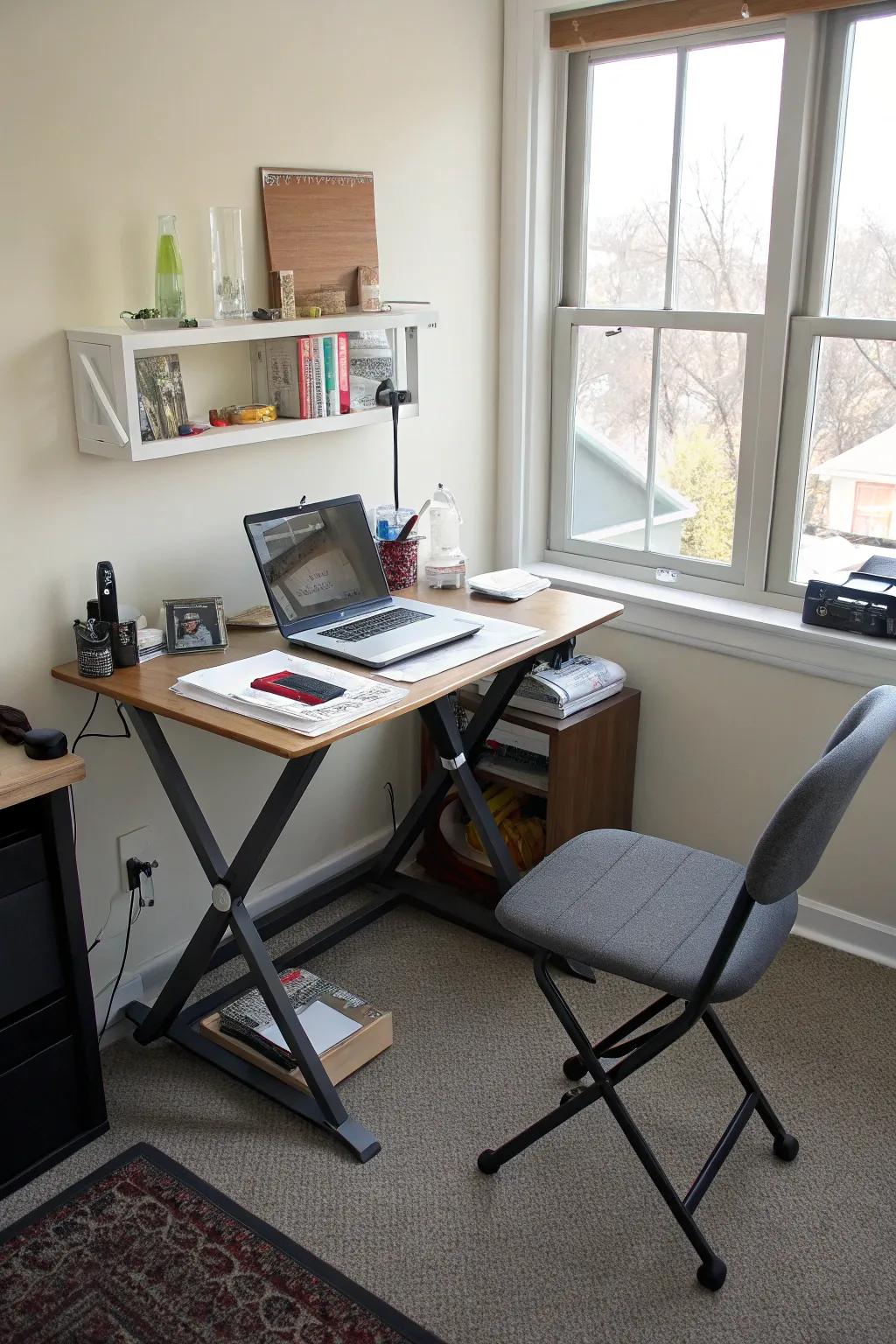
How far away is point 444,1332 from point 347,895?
1365 mm

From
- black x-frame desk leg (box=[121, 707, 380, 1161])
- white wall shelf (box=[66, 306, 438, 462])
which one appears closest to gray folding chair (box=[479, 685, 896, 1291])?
black x-frame desk leg (box=[121, 707, 380, 1161])

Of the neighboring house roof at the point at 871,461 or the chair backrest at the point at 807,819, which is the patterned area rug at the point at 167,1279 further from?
the neighboring house roof at the point at 871,461

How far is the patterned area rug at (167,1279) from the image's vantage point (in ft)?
6.24

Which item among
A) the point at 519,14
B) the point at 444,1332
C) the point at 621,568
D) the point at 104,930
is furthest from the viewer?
the point at 621,568

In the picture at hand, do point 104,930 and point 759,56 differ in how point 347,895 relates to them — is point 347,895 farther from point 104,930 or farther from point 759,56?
point 759,56

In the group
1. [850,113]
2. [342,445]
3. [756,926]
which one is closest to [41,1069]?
[756,926]

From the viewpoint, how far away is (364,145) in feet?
9.23

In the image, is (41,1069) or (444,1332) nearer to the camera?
(444,1332)

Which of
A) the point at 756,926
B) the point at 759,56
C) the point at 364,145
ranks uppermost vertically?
the point at 759,56

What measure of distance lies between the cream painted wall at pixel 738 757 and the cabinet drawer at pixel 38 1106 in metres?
1.67

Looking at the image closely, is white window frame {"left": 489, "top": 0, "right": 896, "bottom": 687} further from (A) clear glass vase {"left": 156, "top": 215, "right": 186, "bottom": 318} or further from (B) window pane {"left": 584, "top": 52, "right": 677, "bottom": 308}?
(A) clear glass vase {"left": 156, "top": 215, "right": 186, "bottom": 318}

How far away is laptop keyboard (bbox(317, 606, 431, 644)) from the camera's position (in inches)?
99.8

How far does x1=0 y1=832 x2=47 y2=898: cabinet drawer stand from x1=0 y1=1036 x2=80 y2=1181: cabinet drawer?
13.4 inches

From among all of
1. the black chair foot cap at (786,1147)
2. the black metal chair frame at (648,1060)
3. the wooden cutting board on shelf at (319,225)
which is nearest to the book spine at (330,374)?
the wooden cutting board on shelf at (319,225)
